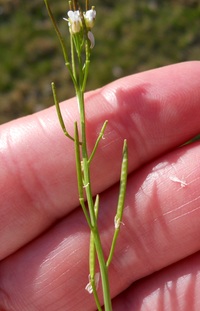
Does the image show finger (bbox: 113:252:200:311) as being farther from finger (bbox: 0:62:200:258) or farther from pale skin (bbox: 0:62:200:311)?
finger (bbox: 0:62:200:258)

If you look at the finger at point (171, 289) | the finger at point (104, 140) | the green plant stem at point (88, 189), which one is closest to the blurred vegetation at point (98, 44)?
the finger at point (104, 140)

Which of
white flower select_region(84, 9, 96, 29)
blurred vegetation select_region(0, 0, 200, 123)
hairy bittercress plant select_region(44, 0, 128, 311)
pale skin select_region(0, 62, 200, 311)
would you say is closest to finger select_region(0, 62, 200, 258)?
pale skin select_region(0, 62, 200, 311)

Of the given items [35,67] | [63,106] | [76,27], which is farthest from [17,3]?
[76,27]

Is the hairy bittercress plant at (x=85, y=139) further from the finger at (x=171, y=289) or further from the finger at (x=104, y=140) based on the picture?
the finger at (x=171, y=289)

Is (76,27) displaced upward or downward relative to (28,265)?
upward

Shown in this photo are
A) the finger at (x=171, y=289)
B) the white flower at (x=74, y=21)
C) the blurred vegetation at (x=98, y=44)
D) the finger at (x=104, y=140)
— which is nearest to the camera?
the white flower at (x=74, y=21)

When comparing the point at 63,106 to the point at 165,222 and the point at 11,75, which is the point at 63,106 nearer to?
the point at 165,222

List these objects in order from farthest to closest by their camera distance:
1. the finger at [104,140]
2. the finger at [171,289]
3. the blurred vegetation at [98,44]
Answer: the blurred vegetation at [98,44] → the finger at [171,289] → the finger at [104,140]
